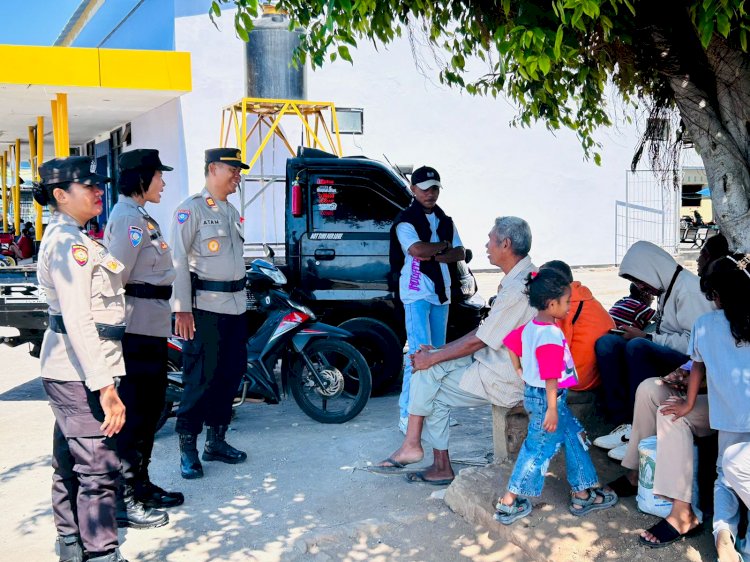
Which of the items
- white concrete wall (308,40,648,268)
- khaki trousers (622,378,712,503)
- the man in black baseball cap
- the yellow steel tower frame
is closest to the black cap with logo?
the man in black baseball cap

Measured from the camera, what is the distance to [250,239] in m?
16.1

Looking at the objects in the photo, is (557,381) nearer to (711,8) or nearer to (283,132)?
(711,8)

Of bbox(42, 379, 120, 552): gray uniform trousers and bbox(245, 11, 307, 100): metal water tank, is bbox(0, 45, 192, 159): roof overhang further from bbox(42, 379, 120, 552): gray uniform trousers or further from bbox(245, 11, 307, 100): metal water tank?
bbox(42, 379, 120, 552): gray uniform trousers

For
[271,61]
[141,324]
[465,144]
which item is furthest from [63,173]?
[465,144]

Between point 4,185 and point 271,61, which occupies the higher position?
point 271,61

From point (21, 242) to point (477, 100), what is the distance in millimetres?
10271

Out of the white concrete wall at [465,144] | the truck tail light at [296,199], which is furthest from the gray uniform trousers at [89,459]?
the white concrete wall at [465,144]

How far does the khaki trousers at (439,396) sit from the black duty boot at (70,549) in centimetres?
203

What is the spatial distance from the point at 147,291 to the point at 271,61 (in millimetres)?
11021

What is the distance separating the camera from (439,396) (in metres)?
4.94

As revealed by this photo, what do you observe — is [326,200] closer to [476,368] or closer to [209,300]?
[209,300]

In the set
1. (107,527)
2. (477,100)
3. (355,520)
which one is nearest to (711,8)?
(355,520)

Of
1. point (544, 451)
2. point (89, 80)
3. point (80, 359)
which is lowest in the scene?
point (544, 451)

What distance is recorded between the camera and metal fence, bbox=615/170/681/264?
2031 cm
